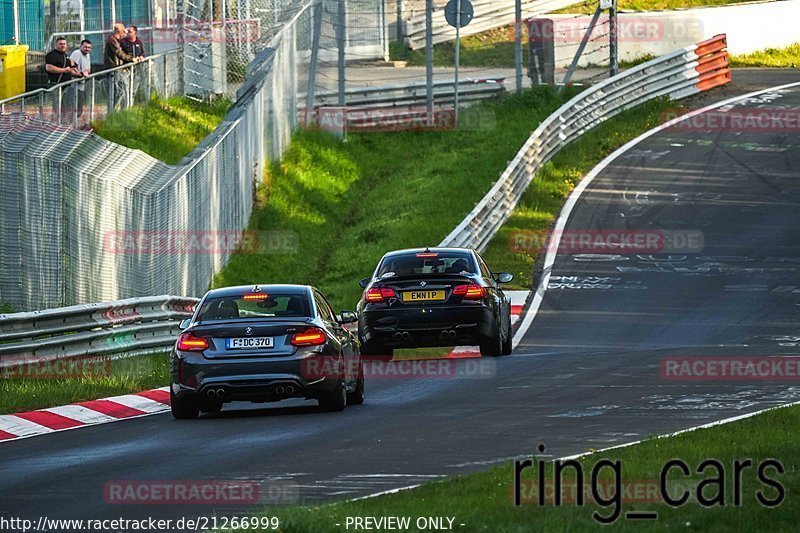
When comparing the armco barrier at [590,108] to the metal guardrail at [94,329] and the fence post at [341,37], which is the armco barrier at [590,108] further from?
the metal guardrail at [94,329]

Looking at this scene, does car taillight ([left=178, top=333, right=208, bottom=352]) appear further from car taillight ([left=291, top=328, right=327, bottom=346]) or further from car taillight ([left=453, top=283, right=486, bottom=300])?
car taillight ([left=453, top=283, right=486, bottom=300])

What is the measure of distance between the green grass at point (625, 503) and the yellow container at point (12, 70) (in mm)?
20654

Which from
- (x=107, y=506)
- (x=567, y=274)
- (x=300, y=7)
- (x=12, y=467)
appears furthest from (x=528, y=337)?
(x=300, y=7)

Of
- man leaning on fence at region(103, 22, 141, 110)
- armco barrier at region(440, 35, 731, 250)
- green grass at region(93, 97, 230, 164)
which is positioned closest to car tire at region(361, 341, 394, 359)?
armco barrier at region(440, 35, 731, 250)

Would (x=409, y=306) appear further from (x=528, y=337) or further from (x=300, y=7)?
(x=300, y=7)

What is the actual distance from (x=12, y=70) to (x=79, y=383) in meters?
14.2

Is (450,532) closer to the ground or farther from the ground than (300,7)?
closer to the ground

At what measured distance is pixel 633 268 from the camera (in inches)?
1171

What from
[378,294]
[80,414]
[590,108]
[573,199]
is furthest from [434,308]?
[590,108]

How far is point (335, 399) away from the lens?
51.0 ft

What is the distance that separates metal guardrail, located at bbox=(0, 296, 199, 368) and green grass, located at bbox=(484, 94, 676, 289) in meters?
9.54

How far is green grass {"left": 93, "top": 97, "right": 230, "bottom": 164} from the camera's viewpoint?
98.5ft

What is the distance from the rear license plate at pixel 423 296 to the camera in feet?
67.3

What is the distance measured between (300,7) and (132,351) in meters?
20.5
